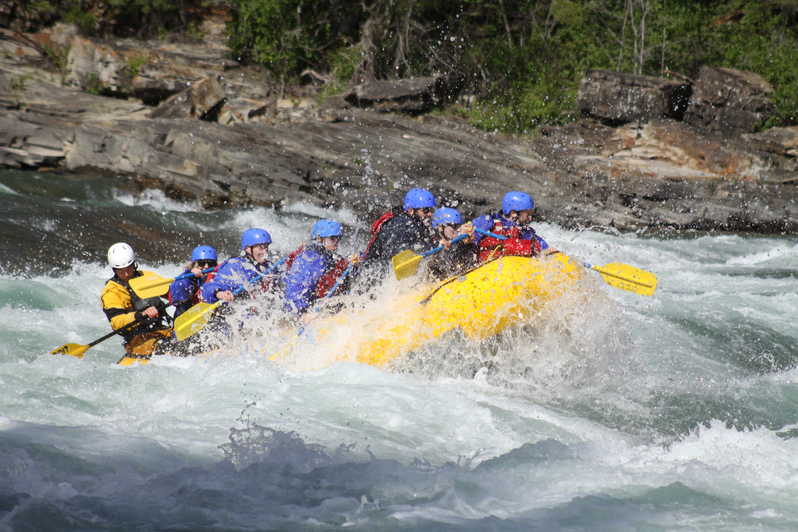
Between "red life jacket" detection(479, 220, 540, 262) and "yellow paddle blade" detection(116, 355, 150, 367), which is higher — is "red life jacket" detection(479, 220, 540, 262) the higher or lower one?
the higher one

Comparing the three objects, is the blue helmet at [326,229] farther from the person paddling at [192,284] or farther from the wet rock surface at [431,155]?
the wet rock surface at [431,155]

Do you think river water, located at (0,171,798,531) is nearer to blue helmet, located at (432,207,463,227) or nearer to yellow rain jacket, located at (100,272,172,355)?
yellow rain jacket, located at (100,272,172,355)

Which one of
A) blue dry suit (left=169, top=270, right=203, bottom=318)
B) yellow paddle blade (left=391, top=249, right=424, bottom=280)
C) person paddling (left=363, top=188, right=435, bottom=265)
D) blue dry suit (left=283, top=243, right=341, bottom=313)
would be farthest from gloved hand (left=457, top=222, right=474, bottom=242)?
blue dry suit (left=169, top=270, right=203, bottom=318)

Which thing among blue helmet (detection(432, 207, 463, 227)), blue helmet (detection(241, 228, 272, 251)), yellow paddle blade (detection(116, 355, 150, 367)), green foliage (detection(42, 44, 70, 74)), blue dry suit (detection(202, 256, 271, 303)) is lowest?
green foliage (detection(42, 44, 70, 74))

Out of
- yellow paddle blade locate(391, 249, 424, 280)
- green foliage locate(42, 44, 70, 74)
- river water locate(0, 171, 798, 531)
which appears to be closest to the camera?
river water locate(0, 171, 798, 531)

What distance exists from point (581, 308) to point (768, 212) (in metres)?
7.20

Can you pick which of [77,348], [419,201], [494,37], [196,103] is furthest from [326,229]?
[494,37]

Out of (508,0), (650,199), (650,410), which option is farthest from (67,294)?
(508,0)

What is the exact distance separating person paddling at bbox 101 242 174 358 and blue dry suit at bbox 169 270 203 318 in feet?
0.38

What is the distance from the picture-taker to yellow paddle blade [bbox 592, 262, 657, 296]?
7.09 metres

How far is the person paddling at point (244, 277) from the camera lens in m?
6.22

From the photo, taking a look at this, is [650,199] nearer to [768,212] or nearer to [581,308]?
[768,212]

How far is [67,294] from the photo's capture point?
815 centimetres

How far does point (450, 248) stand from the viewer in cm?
690
